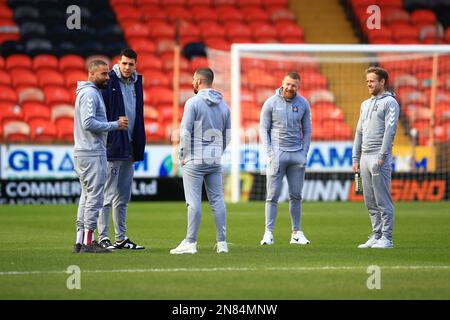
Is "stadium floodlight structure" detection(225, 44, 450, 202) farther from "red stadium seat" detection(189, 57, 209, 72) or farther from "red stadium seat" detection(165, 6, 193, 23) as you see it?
"red stadium seat" detection(165, 6, 193, 23)

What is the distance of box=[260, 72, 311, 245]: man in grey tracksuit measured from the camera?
1306 cm

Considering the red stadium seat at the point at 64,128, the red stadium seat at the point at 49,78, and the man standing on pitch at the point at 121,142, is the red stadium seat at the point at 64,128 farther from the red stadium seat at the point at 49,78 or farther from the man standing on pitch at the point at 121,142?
the man standing on pitch at the point at 121,142

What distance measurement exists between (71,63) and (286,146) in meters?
15.1

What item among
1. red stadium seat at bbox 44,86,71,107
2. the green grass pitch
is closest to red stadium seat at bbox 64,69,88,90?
red stadium seat at bbox 44,86,71,107

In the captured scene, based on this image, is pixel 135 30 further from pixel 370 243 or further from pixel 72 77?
pixel 370 243

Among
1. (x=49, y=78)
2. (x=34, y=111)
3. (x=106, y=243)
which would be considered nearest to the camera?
(x=106, y=243)

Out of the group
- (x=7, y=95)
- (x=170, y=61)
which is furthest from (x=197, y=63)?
(x=7, y=95)

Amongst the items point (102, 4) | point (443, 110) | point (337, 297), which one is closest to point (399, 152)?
point (443, 110)

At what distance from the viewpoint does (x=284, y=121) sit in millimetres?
13172

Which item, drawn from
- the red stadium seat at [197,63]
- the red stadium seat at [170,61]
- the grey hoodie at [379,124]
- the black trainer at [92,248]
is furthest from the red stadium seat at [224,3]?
the black trainer at [92,248]

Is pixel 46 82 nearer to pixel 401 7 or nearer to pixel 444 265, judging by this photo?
pixel 401 7

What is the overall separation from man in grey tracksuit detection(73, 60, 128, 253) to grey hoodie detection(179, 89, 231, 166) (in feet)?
2.31

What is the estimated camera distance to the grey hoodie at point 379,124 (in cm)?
1218

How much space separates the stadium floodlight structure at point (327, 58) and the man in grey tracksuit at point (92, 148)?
11.0 metres
